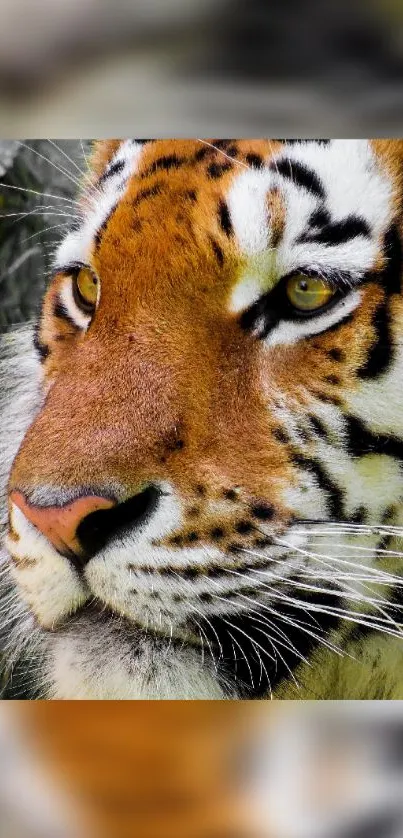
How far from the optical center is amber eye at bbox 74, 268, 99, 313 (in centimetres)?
165

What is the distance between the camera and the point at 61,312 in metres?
1.67

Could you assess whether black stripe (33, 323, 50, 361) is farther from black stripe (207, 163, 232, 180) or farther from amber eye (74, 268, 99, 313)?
black stripe (207, 163, 232, 180)

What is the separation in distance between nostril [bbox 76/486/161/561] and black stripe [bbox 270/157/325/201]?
52 centimetres

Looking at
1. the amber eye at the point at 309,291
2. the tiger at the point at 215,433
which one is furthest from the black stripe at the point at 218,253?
the amber eye at the point at 309,291

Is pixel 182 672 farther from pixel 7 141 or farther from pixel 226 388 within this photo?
pixel 7 141

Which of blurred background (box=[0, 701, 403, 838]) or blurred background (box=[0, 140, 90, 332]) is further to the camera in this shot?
blurred background (box=[0, 140, 90, 332])

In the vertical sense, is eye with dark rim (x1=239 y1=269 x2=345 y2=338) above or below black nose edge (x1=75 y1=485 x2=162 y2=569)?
above

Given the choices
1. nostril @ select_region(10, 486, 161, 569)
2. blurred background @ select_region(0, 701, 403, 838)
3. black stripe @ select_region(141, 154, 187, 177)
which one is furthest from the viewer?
black stripe @ select_region(141, 154, 187, 177)

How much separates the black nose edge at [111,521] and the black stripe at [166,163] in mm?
525

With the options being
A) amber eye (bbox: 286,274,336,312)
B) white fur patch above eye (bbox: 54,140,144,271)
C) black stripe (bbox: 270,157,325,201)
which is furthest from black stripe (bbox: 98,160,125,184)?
amber eye (bbox: 286,274,336,312)

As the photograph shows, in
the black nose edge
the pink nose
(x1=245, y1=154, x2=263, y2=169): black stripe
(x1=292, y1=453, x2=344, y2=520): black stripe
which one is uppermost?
(x1=245, y1=154, x2=263, y2=169): black stripe

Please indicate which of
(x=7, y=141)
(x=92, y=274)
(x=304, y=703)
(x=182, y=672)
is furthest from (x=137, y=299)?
(x=304, y=703)

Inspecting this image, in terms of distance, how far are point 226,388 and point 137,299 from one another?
0.21 m
